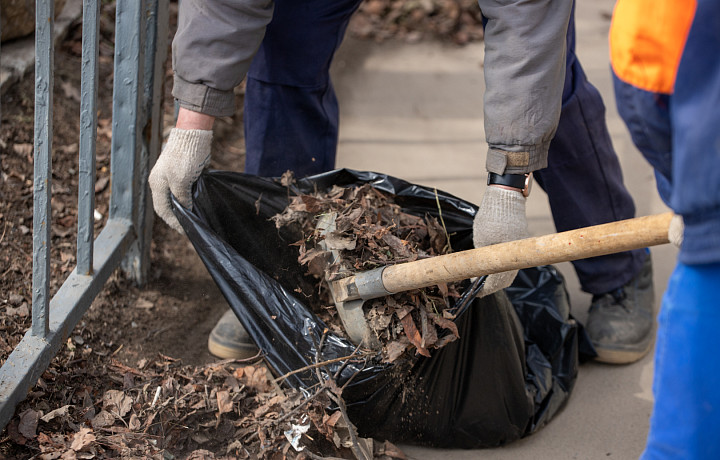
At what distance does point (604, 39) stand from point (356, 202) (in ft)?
11.0

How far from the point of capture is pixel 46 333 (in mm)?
1776

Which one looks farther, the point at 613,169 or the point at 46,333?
the point at 613,169

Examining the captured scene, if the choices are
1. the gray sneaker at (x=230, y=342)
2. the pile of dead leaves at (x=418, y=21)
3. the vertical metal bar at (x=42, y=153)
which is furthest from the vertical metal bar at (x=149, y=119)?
the pile of dead leaves at (x=418, y=21)

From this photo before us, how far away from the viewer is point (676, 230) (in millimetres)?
1047

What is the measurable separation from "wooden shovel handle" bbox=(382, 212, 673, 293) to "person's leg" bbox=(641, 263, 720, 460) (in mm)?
159

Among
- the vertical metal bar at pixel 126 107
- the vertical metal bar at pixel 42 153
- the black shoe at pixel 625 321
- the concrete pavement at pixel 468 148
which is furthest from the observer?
the black shoe at pixel 625 321

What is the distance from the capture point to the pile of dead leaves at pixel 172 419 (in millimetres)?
1657

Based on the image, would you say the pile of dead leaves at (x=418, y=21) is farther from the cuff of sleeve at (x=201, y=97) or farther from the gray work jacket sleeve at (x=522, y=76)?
the gray work jacket sleeve at (x=522, y=76)

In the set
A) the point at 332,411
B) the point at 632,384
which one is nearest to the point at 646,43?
the point at 332,411

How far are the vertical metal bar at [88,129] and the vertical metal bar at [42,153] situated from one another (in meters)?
0.20

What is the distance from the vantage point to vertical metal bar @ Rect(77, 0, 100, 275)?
1.75 m

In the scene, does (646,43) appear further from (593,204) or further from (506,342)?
(593,204)

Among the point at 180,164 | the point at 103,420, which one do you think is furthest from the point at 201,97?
the point at 103,420

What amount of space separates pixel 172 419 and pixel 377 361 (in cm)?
58
